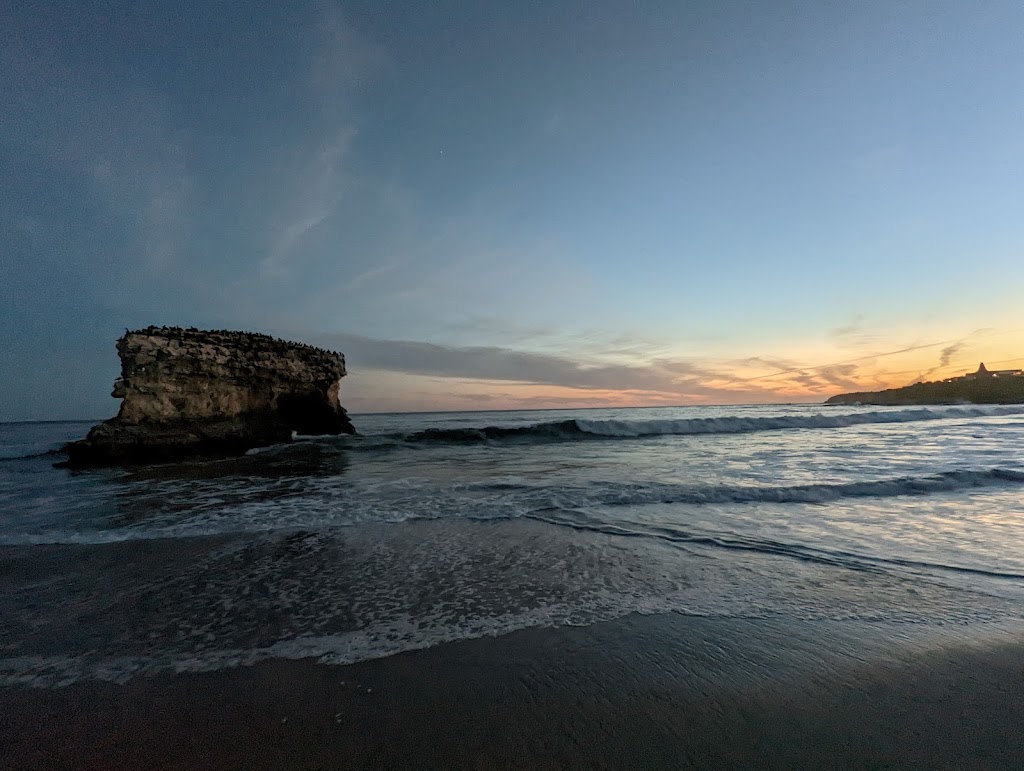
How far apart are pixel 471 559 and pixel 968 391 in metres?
81.6

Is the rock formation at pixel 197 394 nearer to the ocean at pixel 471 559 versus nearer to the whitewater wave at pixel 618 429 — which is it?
the ocean at pixel 471 559

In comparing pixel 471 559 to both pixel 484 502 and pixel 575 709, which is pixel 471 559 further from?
pixel 484 502

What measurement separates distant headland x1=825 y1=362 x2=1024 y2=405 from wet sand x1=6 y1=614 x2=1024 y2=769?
74344 mm

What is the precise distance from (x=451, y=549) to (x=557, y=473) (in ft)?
20.3

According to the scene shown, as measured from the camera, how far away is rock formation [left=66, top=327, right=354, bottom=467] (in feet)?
52.7

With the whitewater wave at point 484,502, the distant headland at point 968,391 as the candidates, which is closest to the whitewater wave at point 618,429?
the whitewater wave at point 484,502

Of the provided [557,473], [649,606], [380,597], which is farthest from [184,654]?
[557,473]

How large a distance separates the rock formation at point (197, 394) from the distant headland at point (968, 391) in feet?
248

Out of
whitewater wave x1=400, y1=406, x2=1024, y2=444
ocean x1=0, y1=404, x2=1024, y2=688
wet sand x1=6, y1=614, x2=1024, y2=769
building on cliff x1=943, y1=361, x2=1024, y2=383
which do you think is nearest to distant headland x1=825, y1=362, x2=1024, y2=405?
building on cliff x1=943, y1=361, x2=1024, y2=383

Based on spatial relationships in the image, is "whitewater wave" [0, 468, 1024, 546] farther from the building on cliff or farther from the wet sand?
the building on cliff

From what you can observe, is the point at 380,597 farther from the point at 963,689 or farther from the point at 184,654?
the point at 963,689

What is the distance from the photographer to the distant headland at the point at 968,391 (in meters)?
53.9

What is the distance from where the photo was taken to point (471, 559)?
4848mm

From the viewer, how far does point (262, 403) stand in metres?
21.5
